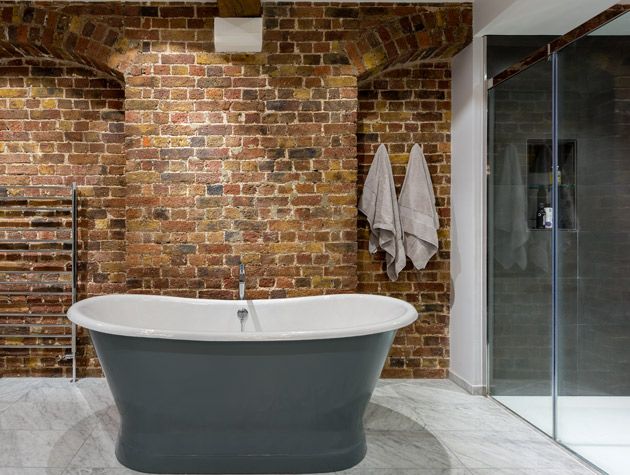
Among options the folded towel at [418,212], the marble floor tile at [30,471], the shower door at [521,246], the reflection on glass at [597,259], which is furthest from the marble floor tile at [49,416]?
the reflection on glass at [597,259]

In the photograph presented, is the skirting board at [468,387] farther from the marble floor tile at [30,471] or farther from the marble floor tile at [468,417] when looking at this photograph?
the marble floor tile at [30,471]

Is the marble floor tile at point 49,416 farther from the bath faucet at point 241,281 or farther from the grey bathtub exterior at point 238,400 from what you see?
the bath faucet at point 241,281

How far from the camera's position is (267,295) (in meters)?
3.06

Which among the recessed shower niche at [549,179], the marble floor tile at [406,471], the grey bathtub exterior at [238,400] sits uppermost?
the recessed shower niche at [549,179]

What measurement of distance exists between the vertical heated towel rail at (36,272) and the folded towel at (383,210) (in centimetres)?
202

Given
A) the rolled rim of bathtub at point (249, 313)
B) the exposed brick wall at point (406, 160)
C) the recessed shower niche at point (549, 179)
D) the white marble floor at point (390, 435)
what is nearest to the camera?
the white marble floor at point (390, 435)

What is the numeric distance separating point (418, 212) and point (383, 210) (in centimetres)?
24

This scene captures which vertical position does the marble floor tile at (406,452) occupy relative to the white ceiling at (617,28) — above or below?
below

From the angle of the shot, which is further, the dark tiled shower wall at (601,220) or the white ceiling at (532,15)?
the white ceiling at (532,15)

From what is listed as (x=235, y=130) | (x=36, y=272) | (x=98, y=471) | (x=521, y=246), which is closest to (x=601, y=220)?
(x=521, y=246)

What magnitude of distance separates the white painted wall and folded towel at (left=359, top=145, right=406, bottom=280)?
409mm

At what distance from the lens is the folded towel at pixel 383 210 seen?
3133mm

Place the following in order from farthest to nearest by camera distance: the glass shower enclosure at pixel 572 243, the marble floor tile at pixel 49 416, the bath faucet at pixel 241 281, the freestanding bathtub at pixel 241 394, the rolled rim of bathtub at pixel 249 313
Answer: the bath faucet at pixel 241 281 < the rolled rim of bathtub at pixel 249 313 < the marble floor tile at pixel 49 416 < the glass shower enclosure at pixel 572 243 < the freestanding bathtub at pixel 241 394

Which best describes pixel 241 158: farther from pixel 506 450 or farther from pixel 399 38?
pixel 506 450
